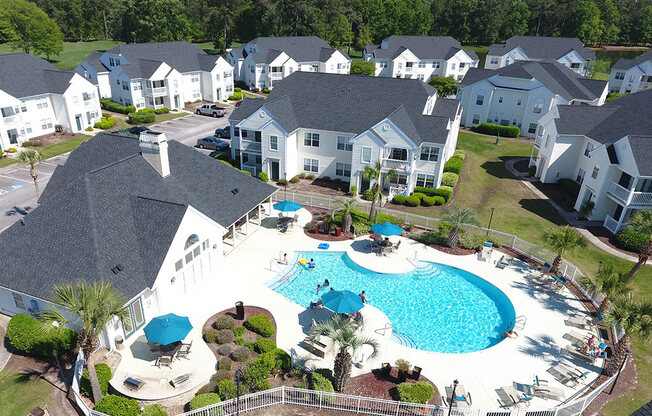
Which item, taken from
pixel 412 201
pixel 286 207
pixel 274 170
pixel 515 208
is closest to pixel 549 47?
pixel 515 208

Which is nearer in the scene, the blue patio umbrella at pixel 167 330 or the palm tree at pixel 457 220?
the blue patio umbrella at pixel 167 330

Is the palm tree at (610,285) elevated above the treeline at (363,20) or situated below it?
below

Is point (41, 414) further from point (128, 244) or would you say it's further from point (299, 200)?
point (299, 200)

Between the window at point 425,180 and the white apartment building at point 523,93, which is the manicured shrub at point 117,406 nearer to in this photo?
the window at point 425,180

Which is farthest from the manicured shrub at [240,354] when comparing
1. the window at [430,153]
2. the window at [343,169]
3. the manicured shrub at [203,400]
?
the window at [430,153]

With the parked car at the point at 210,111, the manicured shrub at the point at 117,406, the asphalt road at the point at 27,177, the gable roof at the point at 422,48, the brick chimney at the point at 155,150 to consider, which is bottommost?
the asphalt road at the point at 27,177

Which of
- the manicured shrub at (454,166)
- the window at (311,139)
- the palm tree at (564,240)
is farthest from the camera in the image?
the manicured shrub at (454,166)

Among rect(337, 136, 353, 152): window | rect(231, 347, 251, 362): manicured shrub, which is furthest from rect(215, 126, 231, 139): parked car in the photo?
rect(231, 347, 251, 362): manicured shrub

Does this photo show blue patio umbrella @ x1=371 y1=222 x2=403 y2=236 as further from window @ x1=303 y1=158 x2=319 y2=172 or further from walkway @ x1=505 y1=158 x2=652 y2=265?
walkway @ x1=505 y1=158 x2=652 y2=265

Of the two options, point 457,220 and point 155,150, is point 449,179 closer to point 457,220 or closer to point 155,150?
point 457,220
